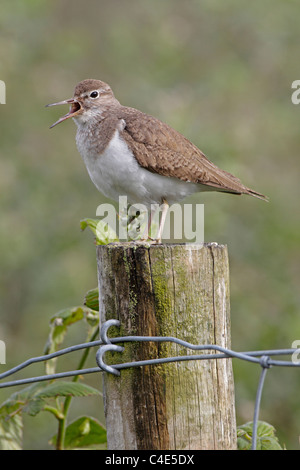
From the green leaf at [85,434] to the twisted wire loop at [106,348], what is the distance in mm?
1292

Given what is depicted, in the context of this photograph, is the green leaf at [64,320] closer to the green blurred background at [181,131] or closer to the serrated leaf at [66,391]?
the serrated leaf at [66,391]

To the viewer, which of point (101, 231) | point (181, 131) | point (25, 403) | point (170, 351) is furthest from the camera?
point (181, 131)

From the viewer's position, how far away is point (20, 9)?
29.2ft

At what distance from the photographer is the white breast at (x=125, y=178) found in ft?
16.8

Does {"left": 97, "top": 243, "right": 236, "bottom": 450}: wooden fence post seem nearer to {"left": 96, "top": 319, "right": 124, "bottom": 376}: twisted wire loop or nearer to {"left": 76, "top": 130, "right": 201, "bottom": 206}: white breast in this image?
{"left": 96, "top": 319, "right": 124, "bottom": 376}: twisted wire loop

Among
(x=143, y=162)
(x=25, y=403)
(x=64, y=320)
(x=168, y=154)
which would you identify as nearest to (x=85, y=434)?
(x=25, y=403)

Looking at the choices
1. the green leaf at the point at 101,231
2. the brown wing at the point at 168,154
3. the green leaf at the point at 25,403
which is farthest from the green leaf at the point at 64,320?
the brown wing at the point at 168,154

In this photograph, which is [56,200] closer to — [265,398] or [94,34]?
[94,34]

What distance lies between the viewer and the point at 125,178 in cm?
511

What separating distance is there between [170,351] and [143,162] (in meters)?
2.29

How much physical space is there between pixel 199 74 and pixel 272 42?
1039mm

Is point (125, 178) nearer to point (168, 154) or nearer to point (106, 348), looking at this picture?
point (168, 154)

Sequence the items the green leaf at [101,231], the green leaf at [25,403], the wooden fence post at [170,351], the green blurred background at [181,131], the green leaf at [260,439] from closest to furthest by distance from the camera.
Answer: the wooden fence post at [170,351], the green leaf at [260,439], the green leaf at [25,403], the green leaf at [101,231], the green blurred background at [181,131]

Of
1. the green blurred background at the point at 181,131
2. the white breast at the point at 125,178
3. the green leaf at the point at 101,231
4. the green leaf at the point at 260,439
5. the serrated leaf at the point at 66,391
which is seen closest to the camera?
the green leaf at the point at 260,439
